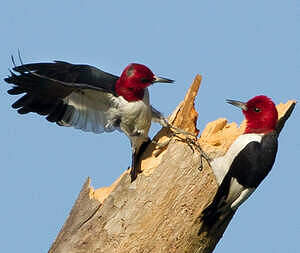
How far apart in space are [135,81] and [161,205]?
4.31ft

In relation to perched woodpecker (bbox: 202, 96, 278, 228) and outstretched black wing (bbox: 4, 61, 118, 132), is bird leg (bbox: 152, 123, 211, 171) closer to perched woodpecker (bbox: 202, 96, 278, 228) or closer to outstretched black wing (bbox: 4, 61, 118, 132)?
perched woodpecker (bbox: 202, 96, 278, 228)

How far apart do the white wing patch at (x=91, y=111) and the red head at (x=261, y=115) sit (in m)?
1.37

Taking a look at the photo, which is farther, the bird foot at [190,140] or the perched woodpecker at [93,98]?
the perched woodpecker at [93,98]

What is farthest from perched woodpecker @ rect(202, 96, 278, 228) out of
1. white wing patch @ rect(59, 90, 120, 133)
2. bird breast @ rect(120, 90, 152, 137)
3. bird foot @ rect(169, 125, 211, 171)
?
white wing patch @ rect(59, 90, 120, 133)

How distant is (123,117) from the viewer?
19.3ft

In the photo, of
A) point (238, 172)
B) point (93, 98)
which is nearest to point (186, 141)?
point (238, 172)

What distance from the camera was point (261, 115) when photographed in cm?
575

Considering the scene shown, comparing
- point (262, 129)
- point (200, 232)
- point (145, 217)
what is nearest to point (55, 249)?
point (145, 217)

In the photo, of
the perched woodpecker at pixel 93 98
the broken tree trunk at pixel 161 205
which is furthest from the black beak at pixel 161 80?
the broken tree trunk at pixel 161 205

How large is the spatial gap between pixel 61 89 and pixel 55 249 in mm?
1656

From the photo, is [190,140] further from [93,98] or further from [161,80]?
[93,98]

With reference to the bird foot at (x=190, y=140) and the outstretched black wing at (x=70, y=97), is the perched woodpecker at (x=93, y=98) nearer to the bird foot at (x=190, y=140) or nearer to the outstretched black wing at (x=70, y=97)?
the outstretched black wing at (x=70, y=97)

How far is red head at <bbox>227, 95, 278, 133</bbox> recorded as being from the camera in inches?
225

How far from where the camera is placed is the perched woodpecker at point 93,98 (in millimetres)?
5859
